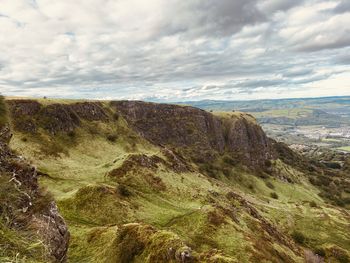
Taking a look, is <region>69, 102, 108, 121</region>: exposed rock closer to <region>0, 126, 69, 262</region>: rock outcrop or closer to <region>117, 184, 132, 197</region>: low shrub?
<region>117, 184, 132, 197</region>: low shrub

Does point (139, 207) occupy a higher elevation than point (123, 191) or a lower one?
lower

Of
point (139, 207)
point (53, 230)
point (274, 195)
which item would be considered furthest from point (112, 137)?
point (53, 230)

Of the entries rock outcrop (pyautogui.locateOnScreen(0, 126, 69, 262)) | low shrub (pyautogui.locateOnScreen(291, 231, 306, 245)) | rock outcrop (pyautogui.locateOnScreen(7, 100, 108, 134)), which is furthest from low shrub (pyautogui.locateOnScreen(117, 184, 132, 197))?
low shrub (pyautogui.locateOnScreen(291, 231, 306, 245))

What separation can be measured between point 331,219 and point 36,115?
442 feet

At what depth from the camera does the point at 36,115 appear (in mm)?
126188

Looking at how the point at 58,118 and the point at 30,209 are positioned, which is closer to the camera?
the point at 30,209

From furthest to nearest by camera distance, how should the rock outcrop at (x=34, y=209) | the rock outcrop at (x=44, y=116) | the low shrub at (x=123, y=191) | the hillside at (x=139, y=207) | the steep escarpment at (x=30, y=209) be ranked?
the rock outcrop at (x=44, y=116) → the low shrub at (x=123, y=191) → the hillside at (x=139, y=207) → the rock outcrop at (x=34, y=209) → the steep escarpment at (x=30, y=209)

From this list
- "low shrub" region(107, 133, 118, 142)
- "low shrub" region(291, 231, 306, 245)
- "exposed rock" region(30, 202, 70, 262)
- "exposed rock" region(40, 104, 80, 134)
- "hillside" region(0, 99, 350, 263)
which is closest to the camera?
"exposed rock" region(30, 202, 70, 262)

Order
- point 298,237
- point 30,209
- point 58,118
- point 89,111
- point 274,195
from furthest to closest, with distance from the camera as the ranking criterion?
point 274,195 < point 89,111 < point 58,118 < point 298,237 < point 30,209

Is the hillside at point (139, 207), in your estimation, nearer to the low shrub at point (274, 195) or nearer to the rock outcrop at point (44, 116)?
the rock outcrop at point (44, 116)

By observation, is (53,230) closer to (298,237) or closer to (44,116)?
(298,237)

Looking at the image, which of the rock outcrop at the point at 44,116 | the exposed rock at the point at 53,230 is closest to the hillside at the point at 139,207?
the rock outcrop at the point at 44,116

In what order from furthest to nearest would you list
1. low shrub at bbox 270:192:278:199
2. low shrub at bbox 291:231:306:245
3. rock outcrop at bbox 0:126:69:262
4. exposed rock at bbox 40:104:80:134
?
low shrub at bbox 270:192:278:199 → exposed rock at bbox 40:104:80:134 → low shrub at bbox 291:231:306:245 → rock outcrop at bbox 0:126:69:262

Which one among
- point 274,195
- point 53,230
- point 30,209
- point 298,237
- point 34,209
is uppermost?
point 30,209
